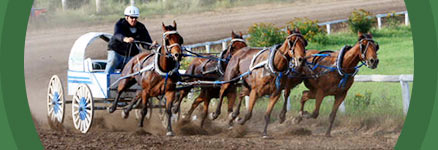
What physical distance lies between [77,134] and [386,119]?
18.4 ft

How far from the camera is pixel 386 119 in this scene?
1399 centimetres

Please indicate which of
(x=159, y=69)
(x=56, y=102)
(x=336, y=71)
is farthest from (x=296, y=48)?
(x=56, y=102)

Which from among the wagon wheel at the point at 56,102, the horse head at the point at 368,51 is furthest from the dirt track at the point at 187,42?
the horse head at the point at 368,51

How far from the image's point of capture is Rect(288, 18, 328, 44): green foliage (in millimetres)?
18828

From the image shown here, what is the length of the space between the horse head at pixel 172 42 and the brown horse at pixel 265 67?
1415 mm

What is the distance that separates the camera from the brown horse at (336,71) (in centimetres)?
1292

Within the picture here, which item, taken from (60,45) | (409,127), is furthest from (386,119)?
(60,45)

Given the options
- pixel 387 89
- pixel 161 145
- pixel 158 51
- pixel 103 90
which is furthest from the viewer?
pixel 387 89

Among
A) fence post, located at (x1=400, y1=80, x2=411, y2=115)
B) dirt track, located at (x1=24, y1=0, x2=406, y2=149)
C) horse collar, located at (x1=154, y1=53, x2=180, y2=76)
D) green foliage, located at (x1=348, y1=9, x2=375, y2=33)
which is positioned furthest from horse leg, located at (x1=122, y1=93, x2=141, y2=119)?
green foliage, located at (x1=348, y1=9, x2=375, y2=33)

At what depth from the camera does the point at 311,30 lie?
1948 cm

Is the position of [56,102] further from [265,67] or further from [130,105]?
[265,67]

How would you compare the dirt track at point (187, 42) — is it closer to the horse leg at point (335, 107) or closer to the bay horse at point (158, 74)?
the horse leg at point (335, 107)

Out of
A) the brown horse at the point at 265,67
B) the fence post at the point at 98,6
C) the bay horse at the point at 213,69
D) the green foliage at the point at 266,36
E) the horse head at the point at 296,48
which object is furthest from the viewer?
the fence post at the point at 98,6
